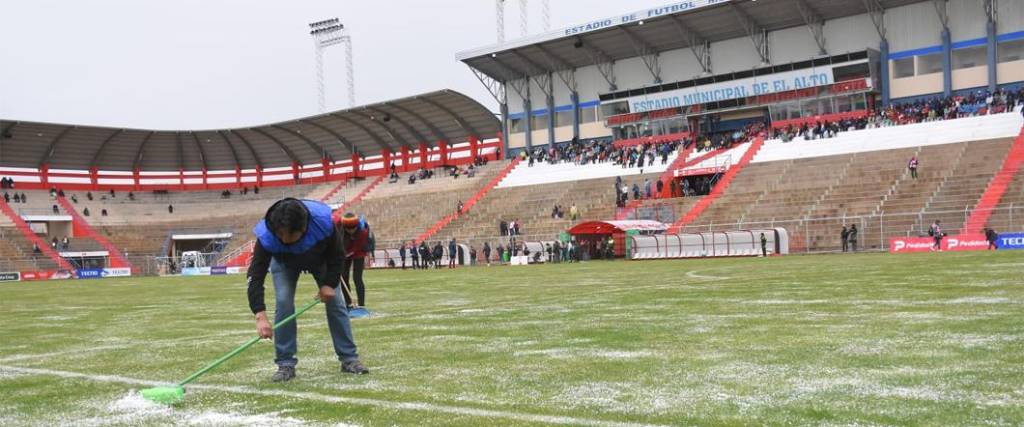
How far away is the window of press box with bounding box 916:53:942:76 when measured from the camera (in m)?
57.7

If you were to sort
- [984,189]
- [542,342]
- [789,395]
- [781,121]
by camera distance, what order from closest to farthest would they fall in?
[789,395]
[542,342]
[984,189]
[781,121]

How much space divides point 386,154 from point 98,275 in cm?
3119

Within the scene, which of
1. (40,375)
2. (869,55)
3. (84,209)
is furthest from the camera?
(84,209)

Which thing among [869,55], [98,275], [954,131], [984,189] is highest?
[869,55]

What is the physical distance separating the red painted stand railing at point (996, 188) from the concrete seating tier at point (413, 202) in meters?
32.6

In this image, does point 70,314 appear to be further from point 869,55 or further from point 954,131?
point 869,55

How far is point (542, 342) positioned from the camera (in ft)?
32.0

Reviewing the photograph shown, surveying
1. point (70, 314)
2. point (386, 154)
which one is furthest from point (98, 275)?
point (70, 314)

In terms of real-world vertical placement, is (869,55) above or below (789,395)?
above

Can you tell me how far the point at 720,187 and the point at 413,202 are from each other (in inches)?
1017

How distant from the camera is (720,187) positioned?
5250cm

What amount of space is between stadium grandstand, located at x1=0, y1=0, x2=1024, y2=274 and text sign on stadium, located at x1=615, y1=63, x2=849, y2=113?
14 centimetres

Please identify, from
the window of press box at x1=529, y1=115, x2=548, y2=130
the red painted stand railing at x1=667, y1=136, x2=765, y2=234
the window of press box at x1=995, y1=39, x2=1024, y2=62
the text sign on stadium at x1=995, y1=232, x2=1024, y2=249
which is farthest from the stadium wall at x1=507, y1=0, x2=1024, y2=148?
the text sign on stadium at x1=995, y1=232, x2=1024, y2=249

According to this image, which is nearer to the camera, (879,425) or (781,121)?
(879,425)
